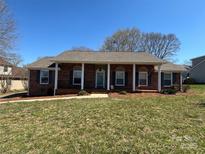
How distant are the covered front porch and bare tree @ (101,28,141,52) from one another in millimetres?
22981

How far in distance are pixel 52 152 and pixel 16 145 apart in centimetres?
135

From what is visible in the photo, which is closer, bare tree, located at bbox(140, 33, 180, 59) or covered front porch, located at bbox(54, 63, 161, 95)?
covered front porch, located at bbox(54, 63, 161, 95)

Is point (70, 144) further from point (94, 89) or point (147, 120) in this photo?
point (94, 89)

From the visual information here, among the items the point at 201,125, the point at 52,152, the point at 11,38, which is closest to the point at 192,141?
the point at 201,125

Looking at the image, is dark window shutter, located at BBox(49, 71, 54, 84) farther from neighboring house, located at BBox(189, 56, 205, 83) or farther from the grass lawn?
neighboring house, located at BBox(189, 56, 205, 83)

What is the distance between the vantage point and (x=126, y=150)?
17.7ft

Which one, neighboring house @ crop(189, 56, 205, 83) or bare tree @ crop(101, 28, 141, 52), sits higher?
bare tree @ crop(101, 28, 141, 52)

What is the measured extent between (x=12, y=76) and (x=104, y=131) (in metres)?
30.9

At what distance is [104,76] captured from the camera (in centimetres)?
2064

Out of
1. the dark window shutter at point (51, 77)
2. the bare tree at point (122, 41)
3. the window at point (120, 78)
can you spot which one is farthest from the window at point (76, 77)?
the bare tree at point (122, 41)

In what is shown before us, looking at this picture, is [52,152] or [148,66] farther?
[148,66]

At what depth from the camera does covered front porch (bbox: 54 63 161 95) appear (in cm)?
2050

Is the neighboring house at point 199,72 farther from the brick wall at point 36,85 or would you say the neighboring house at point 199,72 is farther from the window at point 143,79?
the brick wall at point 36,85

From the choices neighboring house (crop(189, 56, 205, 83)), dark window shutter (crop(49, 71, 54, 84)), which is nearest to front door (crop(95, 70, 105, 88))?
dark window shutter (crop(49, 71, 54, 84))
